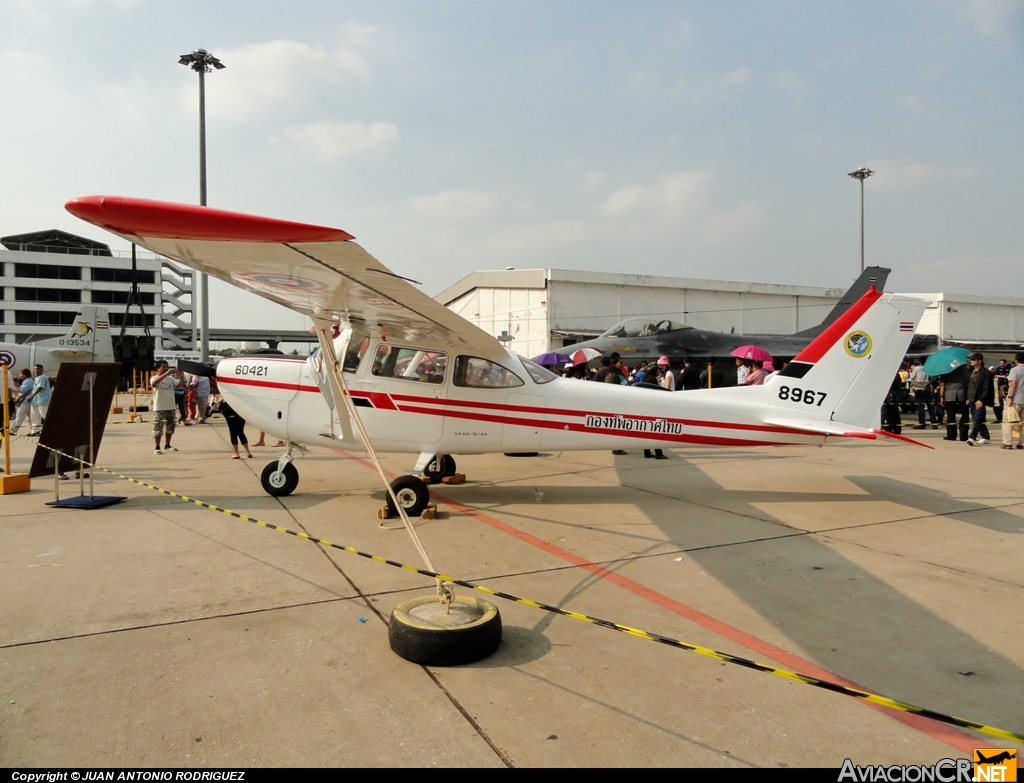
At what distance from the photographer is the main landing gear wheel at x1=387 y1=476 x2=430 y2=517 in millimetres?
6805

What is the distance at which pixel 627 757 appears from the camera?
8.29ft

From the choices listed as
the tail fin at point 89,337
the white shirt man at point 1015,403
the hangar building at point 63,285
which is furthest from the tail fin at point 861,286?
the hangar building at point 63,285

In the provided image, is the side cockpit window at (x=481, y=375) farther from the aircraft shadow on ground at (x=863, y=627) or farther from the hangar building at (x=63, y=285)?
the hangar building at (x=63, y=285)

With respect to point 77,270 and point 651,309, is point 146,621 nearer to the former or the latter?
point 651,309

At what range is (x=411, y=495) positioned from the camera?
6.83 m

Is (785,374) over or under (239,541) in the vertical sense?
over

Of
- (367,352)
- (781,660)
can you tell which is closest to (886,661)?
(781,660)

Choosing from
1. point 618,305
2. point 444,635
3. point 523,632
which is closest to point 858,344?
point 523,632

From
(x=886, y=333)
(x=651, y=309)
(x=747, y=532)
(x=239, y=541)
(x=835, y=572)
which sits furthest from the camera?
(x=651, y=309)

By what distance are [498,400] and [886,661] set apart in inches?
192

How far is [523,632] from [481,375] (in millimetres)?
4142

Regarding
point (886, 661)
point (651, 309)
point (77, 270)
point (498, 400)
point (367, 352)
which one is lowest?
point (886, 661)

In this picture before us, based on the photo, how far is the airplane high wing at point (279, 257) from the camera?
11.5 ft

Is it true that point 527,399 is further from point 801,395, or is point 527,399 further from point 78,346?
point 78,346
